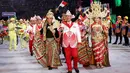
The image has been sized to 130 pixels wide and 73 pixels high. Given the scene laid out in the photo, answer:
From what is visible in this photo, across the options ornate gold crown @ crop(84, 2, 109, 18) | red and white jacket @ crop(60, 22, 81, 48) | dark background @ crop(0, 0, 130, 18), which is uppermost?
dark background @ crop(0, 0, 130, 18)

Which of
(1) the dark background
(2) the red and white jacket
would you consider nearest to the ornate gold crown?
(2) the red and white jacket

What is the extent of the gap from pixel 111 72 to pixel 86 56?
149 centimetres

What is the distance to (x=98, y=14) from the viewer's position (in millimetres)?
10680

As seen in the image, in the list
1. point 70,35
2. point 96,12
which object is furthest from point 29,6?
point 70,35

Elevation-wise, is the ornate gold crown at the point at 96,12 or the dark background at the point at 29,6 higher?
the dark background at the point at 29,6

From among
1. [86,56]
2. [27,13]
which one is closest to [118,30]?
[86,56]

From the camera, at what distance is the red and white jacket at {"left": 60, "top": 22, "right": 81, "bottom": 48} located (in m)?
9.48

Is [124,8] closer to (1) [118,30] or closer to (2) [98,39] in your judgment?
(1) [118,30]

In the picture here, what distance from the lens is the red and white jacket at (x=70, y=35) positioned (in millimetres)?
9477

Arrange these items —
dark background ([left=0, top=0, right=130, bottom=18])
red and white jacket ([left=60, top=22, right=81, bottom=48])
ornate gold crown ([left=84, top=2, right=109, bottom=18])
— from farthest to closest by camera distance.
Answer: dark background ([left=0, top=0, right=130, bottom=18])
ornate gold crown ([left=84, top=2, right=109, bottom=18])
red and white jacket ([left=60, top=22, right=81, bottom=48])

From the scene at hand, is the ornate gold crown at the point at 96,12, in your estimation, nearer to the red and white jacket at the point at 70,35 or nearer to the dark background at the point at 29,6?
the red and white jacket at the point at 70,35

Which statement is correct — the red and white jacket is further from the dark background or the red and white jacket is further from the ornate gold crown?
the dark background

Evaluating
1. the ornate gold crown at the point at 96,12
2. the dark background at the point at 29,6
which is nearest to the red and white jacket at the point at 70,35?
the ornate gold crown at the point at 96,12

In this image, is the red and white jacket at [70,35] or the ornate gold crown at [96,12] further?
the ornate gold crown at [96,12]
